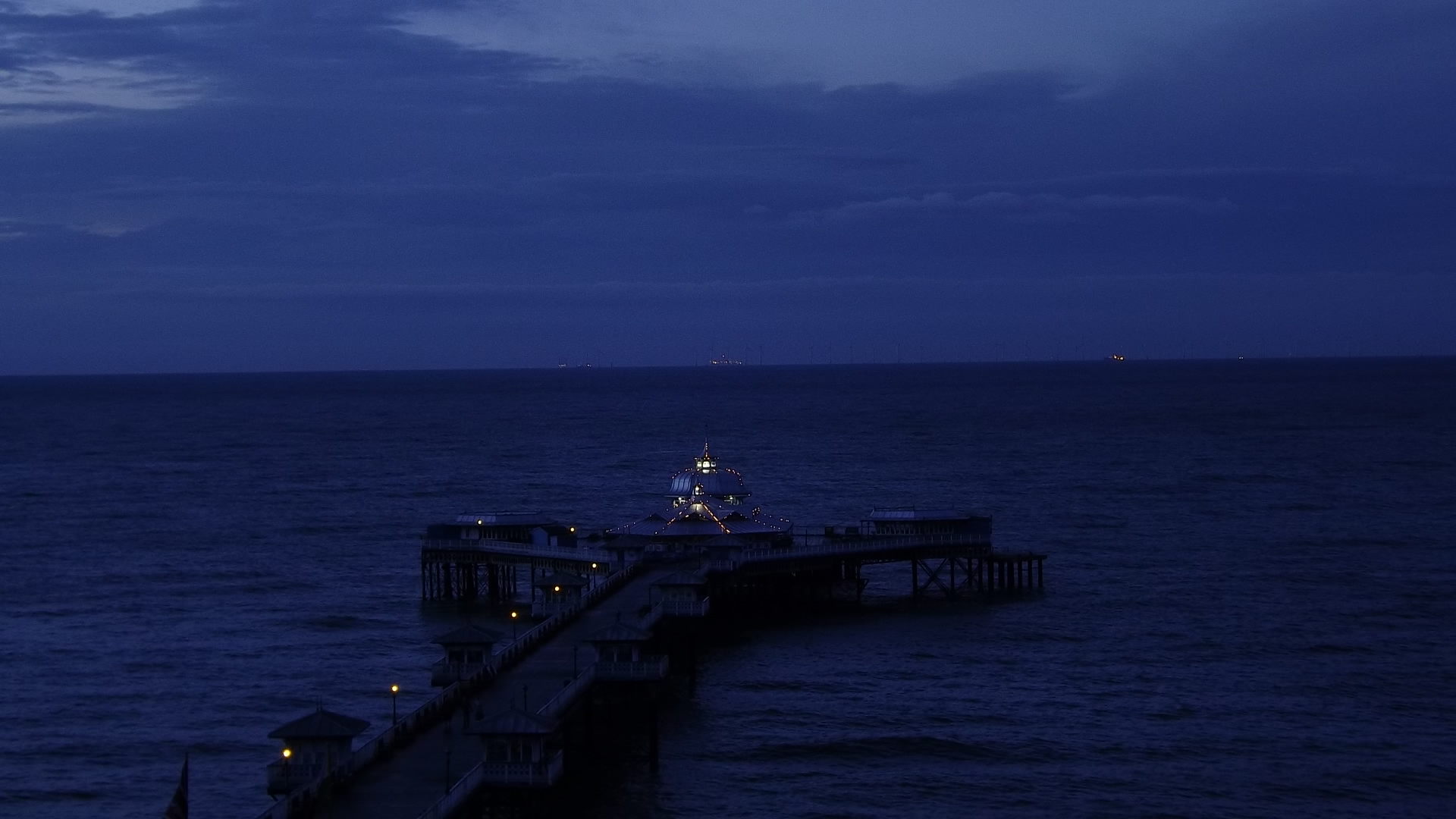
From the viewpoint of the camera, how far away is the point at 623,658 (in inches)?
1994

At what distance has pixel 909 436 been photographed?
19200 centimetres

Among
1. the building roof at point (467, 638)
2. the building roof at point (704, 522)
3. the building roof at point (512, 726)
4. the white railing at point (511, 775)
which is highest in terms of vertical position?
the building roof at point (704, 522)

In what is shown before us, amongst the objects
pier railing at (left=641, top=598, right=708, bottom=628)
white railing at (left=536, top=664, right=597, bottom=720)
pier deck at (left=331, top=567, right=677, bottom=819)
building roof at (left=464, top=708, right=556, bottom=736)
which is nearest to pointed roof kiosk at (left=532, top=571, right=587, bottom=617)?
pier railing at (left=641, top=598, right=708, bottom=628)

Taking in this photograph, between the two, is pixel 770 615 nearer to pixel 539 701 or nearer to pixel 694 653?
pixel 694 653

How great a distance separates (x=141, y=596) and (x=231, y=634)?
439 inches

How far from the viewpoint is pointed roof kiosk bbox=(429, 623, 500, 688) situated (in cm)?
4841

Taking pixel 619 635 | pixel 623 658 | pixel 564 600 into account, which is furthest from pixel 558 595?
pixel 619 635

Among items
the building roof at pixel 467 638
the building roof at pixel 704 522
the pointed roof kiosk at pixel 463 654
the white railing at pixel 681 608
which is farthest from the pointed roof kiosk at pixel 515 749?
the building roof at pixel 704 522

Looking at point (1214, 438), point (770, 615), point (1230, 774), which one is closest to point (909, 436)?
point (1214, 438)

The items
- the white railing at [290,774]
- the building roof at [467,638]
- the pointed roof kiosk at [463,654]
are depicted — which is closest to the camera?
the white railing at [290,774]

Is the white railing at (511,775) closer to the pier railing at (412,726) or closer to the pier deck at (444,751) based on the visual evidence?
the pier deck at (444,751)

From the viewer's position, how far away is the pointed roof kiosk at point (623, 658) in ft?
164

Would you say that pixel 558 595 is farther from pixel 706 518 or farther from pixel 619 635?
pixel 619 635

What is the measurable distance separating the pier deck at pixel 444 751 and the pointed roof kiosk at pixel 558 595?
350 cm
